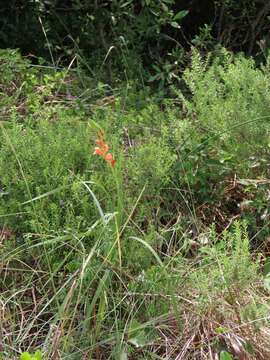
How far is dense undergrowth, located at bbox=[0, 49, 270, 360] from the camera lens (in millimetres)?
2512

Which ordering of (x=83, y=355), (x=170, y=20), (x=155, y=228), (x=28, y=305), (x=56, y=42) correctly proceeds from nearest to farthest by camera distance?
1. (x=83, y=355)
2. (x=28, y=305)
3. (x=155, y=228)
4. (x=170, y=20)
5. (x=56, y=42)

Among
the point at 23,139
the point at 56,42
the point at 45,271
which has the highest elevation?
the point at 23,139

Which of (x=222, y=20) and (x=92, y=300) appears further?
(x=222, y=20)

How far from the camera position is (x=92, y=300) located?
2.49 metres

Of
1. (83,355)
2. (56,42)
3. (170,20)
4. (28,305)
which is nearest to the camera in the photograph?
(83,355)

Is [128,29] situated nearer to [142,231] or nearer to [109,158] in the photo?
[142,231]

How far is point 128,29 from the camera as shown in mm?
4664

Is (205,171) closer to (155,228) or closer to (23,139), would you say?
(155,228)

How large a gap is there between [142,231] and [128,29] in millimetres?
2187

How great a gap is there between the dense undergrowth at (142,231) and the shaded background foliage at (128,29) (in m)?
1.05

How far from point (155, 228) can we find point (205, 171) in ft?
1.29

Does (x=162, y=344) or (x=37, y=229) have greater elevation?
(x=37, y=229)

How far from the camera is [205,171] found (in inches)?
125

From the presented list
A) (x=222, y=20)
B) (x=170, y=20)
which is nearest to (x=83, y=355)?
(x=170, y=20)
